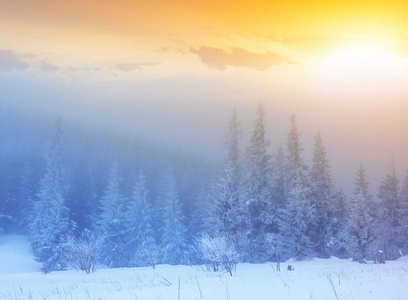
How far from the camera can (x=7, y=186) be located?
69.4 metres

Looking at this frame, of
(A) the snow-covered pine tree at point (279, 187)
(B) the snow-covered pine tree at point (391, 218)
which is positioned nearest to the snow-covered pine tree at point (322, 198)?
(A) the snow-covered pine tree at point (279, 187)

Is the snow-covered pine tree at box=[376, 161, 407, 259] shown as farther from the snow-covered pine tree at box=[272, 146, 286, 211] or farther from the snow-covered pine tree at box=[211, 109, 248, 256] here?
the snow-covered pine tree at box=[211, 109, 248, 256]

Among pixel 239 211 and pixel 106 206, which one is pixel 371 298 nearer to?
pixel 239 211

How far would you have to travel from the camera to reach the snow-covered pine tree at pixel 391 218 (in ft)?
166

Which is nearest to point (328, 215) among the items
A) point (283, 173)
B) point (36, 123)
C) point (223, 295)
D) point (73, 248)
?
point (283, 173)

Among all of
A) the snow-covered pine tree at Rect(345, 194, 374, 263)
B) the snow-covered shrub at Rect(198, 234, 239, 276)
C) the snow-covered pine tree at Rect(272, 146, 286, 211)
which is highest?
the snow-covered pine tree at Rect(272, 146, 286, 211)

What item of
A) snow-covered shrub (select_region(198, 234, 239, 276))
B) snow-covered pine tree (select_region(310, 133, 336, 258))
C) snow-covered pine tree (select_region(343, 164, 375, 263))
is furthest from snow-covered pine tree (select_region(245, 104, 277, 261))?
snow-covered shrub (select_region(198, 234, 239, 276))

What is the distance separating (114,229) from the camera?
58.9 meters

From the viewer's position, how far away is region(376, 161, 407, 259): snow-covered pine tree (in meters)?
50.7

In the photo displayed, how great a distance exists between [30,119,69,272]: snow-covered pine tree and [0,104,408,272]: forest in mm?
140

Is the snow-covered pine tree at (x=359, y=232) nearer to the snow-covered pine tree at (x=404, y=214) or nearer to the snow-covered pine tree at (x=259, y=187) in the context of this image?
the snow-covered pine tree at (x=259, y=187)

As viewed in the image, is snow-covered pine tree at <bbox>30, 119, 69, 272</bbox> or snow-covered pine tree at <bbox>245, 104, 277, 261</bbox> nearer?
snow-covered pine tree at <bbox>245, 104, 277, 261</bbox>

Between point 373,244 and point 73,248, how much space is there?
91.6ft

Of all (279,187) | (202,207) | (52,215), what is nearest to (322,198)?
(279,187)
